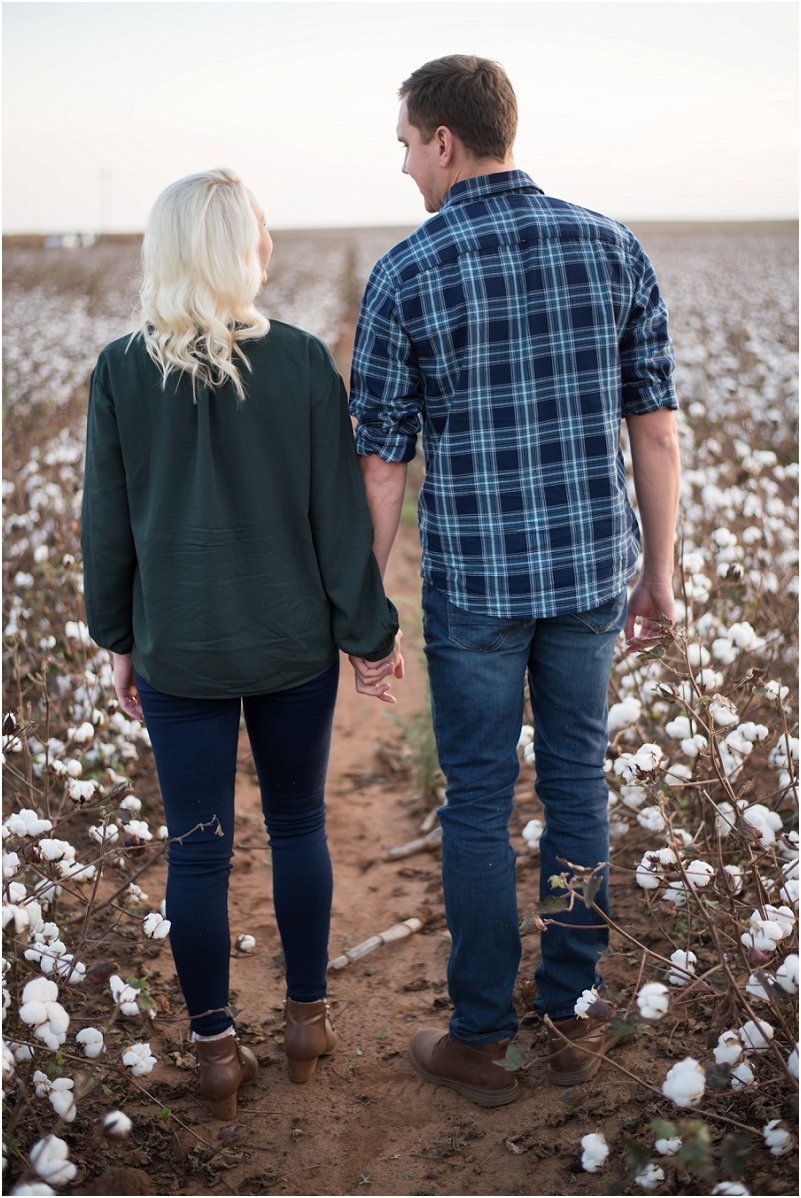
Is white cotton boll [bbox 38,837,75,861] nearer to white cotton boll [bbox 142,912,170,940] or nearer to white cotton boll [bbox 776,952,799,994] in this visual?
white cotton boll [bbox 142,912,170,940]

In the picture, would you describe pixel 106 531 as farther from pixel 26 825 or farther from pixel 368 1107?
pixel 368 1107

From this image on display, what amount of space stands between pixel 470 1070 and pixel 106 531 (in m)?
1.59

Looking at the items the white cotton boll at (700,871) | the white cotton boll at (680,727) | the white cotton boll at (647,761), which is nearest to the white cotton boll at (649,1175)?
the white cotton boll at (700,871)

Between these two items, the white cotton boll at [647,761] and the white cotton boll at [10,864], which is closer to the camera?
the white cotton boll at [647,761]

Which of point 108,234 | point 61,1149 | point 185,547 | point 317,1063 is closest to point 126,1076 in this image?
point 317,1063

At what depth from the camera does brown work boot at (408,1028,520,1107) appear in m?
2.67

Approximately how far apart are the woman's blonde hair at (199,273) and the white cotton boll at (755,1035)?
1.62 meters

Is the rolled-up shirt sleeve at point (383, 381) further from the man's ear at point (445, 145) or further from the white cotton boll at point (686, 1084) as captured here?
the white cotton boll at point (686, 1084)

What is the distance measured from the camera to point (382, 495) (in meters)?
2.51

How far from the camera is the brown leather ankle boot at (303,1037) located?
2.80 meters

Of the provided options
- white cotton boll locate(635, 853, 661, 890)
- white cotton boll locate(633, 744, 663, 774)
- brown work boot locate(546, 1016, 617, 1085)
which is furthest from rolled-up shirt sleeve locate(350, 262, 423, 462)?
brown work boot locate(546, 1016, 617, 1085)

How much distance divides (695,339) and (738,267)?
63.4 ft

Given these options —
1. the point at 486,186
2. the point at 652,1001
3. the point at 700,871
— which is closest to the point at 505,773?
the point at 700,871

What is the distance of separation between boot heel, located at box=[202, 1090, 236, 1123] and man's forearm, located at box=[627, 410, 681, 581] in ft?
5.51
